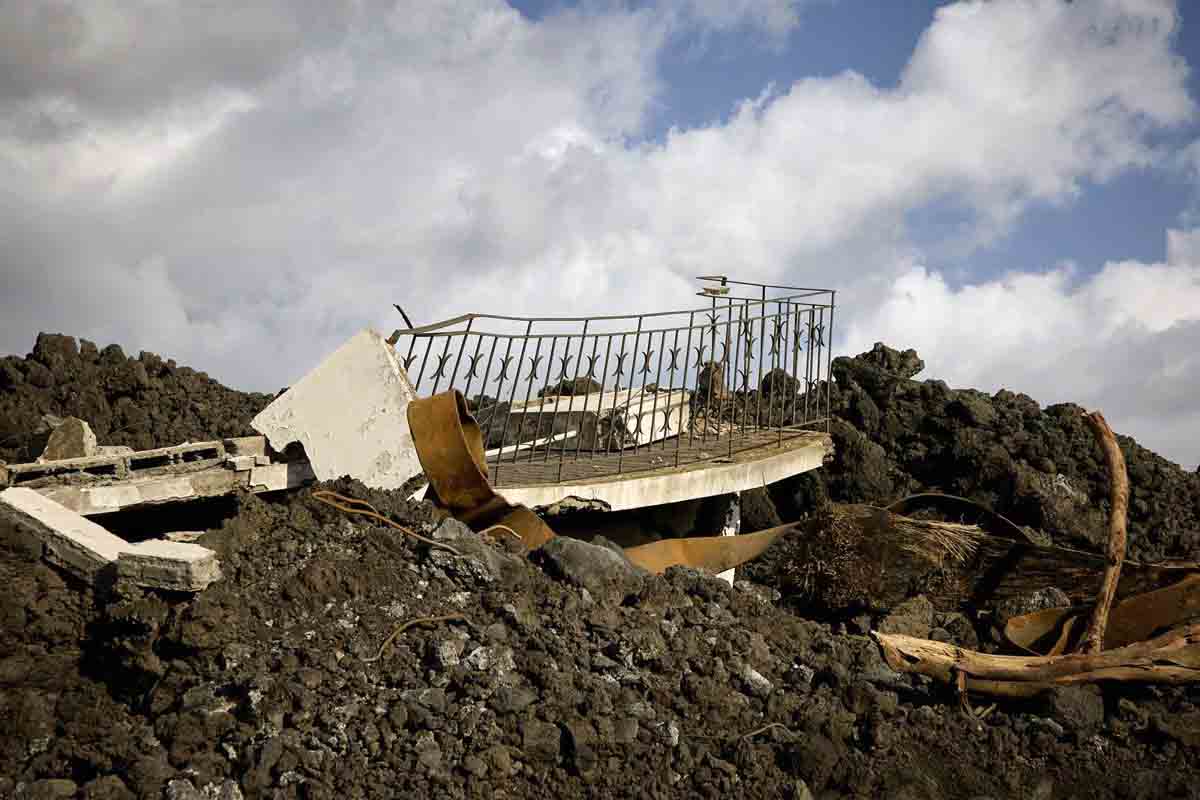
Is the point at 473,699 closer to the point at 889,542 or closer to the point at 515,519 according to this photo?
the point at 515,519

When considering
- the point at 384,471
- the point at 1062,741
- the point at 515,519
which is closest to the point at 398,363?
the point at 384,471

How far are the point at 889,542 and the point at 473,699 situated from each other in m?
3.92

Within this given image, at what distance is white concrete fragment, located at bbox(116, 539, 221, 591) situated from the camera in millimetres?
5500

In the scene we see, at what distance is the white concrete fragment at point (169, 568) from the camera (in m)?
5.50

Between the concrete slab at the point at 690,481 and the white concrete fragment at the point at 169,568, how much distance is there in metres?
2.65

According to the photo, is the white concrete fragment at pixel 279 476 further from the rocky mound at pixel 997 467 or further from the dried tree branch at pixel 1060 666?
the rocky mound at pixel 997 467

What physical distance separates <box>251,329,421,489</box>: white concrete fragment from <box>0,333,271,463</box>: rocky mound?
145 inches

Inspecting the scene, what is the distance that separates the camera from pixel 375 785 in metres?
4.73

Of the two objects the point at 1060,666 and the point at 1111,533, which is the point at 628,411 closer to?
the point at 1111,533

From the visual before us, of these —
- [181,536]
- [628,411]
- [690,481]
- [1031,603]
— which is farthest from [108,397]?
[1031,603]

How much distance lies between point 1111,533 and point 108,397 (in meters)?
9.10

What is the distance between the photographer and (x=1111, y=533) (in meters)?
6.39

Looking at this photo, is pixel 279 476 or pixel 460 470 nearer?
pixel 460 470

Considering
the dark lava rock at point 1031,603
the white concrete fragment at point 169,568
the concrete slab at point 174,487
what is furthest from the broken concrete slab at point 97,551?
the dark lava rock at point 1031,603
